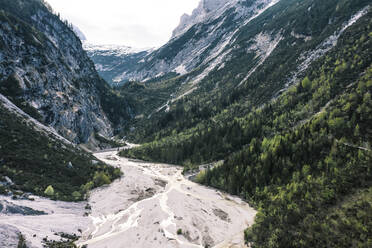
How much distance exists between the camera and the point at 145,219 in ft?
195

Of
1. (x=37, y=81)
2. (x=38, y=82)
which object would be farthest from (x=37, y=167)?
(x=38, y=82)

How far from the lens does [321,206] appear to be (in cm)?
5084

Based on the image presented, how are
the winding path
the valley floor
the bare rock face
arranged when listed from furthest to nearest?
the bare rock face → the winding path → the valley floor

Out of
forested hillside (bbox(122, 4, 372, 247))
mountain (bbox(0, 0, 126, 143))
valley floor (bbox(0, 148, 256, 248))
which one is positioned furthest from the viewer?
mountain (bbox(0, 0, 126, 143))

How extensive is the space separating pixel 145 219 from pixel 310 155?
5928 centimetres

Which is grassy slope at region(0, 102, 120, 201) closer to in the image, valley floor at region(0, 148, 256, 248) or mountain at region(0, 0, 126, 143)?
valley floor at region(0, 148, 256, 248)

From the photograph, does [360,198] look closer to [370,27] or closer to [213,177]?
[213,177]

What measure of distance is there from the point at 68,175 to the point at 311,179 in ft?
273

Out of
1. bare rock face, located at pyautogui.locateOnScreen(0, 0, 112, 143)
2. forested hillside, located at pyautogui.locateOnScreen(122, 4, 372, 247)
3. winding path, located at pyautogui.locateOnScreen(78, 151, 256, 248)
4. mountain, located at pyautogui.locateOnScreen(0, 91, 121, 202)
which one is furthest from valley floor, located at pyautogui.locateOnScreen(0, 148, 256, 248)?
bare rock face, located at pyautogui.locateOnScreen(0, 0, 112, 143)

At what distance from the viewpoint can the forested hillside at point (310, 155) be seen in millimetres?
46312

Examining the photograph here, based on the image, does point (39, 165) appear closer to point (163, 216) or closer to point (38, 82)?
point (163, 216)

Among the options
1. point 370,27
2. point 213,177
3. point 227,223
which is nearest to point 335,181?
point 227,223

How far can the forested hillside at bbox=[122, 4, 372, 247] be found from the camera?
152ft

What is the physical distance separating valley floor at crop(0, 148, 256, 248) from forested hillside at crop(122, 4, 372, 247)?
8.28m
